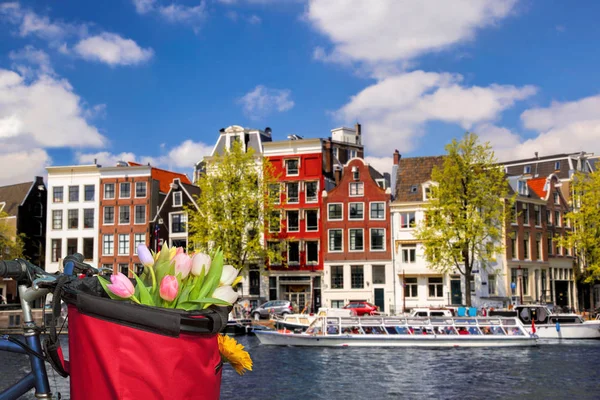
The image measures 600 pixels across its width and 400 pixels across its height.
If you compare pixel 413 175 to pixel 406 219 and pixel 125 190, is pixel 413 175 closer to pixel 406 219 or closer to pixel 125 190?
pixel 406 219

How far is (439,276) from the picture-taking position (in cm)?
4844

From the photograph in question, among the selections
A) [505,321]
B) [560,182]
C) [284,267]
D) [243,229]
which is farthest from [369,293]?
[560,182]

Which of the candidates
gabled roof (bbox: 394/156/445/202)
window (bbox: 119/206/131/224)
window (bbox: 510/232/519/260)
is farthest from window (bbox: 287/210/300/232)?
window (bbox: 510/232/519/260)

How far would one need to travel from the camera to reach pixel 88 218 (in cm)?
5641

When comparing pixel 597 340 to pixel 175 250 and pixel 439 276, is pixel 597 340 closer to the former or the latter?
pixel 439 276

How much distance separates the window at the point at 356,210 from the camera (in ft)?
165

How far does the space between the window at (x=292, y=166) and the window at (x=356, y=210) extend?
506 cm

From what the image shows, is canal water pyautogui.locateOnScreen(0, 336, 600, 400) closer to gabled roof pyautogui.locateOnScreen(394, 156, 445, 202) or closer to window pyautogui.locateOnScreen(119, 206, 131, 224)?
gabled roof pyautogui.locateOnScreen(394, 156, 445, 202)

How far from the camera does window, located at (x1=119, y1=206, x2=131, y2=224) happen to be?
55.5 meters

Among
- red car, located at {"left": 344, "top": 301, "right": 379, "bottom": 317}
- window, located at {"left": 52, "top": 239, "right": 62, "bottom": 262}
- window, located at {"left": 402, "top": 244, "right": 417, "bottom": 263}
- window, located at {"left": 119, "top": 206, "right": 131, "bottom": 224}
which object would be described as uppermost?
window, located at {"left": 119, "top": 206, "right": 131, "bottom": 224}

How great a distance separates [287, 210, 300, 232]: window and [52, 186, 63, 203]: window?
19.4m

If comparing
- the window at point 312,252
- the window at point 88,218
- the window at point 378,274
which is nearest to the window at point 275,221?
the window at point 312,252

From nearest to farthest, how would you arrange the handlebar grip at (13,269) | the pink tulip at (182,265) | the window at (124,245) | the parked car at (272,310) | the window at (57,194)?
the pink tulip at (182,265) → the handlebar grip at (13,269) → the parked car at (272,310) → the window at (124,245) → the window at (57,194)

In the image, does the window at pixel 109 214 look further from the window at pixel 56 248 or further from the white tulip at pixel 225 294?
the white tulip at pixel 225 294
